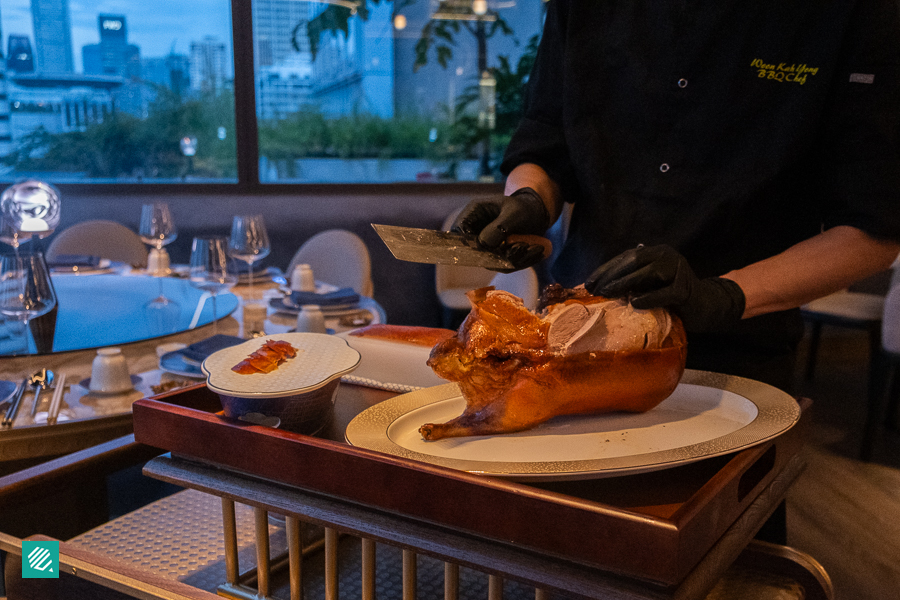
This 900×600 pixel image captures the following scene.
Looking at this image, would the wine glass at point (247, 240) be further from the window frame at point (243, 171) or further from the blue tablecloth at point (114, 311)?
the window frame at point (243, 171)

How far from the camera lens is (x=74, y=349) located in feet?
4.81

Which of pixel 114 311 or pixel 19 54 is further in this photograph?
pixel 19 54

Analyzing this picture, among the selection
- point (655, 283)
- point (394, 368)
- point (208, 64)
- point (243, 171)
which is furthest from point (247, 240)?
point (208, 64)

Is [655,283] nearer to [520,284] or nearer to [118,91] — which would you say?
[520,284]

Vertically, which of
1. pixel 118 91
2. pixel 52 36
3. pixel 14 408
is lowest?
pixel 14 408

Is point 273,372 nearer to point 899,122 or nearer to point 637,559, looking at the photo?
point 637,559

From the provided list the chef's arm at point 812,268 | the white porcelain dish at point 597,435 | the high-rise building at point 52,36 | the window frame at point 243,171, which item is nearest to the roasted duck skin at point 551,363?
the white porcelain dish at point 597,435

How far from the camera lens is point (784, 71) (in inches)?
40.3

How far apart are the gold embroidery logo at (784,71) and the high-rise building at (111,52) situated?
3780 millimetres

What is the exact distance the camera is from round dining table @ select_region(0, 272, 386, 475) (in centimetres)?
114

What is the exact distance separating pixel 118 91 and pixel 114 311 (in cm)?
261

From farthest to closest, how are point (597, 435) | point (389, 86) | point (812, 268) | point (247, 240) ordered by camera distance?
point (389, 86), point (247, 240), point (812, 268), point (597, 435)

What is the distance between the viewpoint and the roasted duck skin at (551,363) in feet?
2.01

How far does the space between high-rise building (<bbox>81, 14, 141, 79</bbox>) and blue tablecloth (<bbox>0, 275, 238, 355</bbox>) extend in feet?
7.00
